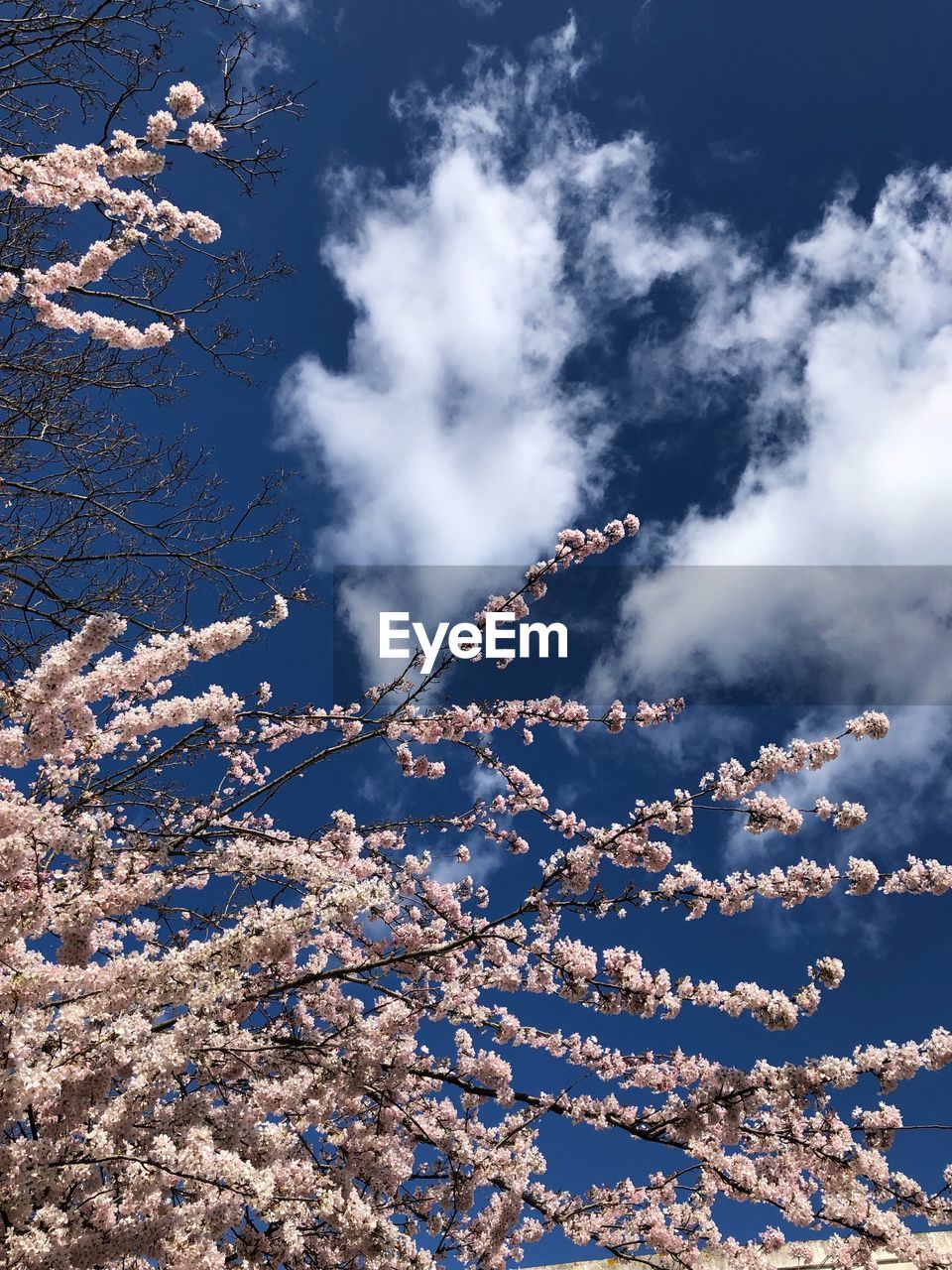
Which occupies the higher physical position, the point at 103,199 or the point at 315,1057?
the point at 103,199

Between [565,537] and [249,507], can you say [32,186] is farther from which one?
[565,537]

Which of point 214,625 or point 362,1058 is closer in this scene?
point 214,625

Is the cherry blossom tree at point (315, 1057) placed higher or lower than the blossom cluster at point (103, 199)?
lower

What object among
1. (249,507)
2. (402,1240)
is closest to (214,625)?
(249,507)

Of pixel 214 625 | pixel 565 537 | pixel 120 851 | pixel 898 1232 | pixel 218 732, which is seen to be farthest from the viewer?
pixel 565 537

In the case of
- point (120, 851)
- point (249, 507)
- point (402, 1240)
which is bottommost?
point (402, 1240)

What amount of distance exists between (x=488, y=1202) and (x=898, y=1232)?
113 inches

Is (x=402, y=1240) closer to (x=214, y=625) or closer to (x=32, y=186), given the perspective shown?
(x=214, y=625)

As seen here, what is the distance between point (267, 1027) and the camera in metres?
5.43

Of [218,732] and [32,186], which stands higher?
[32,186]

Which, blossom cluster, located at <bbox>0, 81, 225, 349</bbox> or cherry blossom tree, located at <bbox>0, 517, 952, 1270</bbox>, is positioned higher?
blossom cluster, located at <bbox>0, 81, 225, 349</bbox>

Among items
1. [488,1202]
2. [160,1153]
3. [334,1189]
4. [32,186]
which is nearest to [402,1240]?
[334,1189]

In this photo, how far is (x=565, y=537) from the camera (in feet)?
27.5

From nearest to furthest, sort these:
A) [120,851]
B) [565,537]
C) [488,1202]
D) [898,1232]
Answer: [120,851]
[898,1232]
[488,1202]
[565,537]
